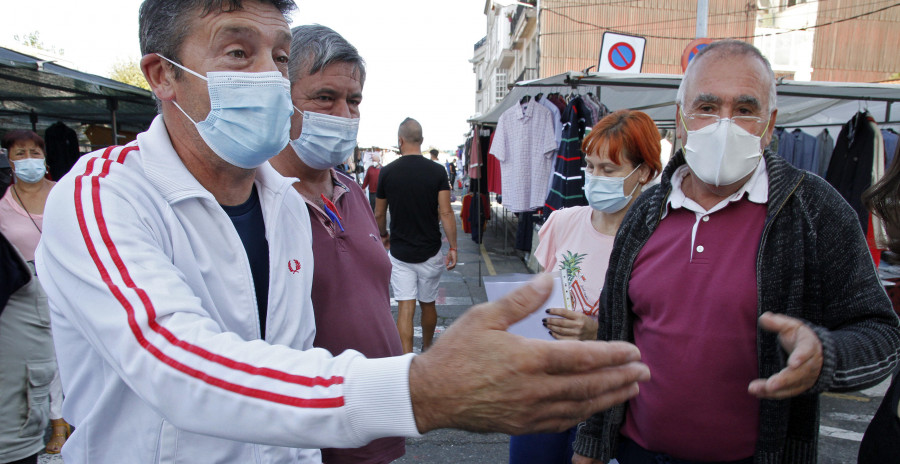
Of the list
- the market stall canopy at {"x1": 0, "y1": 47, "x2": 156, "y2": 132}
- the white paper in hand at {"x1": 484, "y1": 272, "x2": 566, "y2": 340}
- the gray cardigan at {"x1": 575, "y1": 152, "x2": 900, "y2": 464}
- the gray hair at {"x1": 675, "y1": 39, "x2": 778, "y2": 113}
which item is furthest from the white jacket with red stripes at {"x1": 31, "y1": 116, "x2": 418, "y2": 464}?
the market stall canopy at {"x1": 0, "y1": 47, "x2": 156, "y2": 132}

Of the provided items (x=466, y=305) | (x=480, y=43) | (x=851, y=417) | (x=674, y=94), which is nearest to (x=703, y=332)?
(x=851, y=417)

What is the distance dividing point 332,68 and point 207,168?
808 mm

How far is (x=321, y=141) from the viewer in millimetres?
2010

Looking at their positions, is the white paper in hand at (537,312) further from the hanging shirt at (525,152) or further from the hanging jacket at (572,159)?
the hanging shirt at (525,152)

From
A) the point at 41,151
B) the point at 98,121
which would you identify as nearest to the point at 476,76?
the point at 98,121

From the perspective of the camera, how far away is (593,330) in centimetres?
210

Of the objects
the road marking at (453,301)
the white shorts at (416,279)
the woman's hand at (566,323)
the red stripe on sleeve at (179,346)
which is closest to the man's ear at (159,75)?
the red stripe on sleeve at (179,346)

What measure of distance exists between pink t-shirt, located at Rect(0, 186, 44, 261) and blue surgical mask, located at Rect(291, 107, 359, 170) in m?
2.84

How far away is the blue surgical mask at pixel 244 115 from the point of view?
1.31 metres

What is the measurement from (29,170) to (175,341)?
444cm

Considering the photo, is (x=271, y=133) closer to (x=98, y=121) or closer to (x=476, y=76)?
(x=98, y=121)

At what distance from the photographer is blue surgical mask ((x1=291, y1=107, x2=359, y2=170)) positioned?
2.00m

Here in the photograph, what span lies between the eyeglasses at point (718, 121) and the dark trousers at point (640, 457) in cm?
117

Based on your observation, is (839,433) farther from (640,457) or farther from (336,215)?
(336,215)
